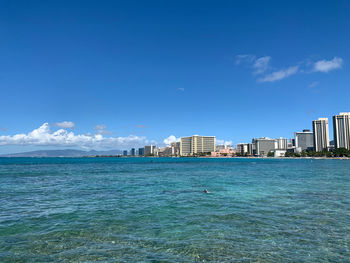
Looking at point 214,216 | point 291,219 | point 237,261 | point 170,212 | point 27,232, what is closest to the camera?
point 237,261

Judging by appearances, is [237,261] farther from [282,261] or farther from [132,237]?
[132,237]

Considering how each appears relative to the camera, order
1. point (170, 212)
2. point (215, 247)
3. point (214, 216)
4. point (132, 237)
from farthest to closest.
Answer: point (170, 212)
point (214, 216)
point (132, 237)
point (215, 247)

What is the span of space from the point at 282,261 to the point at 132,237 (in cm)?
717

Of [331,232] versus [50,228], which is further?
[50,228]

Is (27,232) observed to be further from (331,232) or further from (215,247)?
(331,232)

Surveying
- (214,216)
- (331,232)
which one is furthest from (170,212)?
(331,232)

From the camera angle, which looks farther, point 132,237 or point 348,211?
point 348,211

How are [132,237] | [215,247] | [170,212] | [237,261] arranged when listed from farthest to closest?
[170,212] < [132,237] < [215,247] < [237,261]

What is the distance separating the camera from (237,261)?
1034cm

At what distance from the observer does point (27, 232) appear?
14625 mm

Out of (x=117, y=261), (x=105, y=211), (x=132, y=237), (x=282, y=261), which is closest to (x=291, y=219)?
(x=282, y=261)

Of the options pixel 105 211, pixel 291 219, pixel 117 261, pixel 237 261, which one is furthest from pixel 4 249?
pixel 291 219

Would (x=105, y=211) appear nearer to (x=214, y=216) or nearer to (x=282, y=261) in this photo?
(x=214, y=216)

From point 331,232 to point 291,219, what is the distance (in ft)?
9.47
